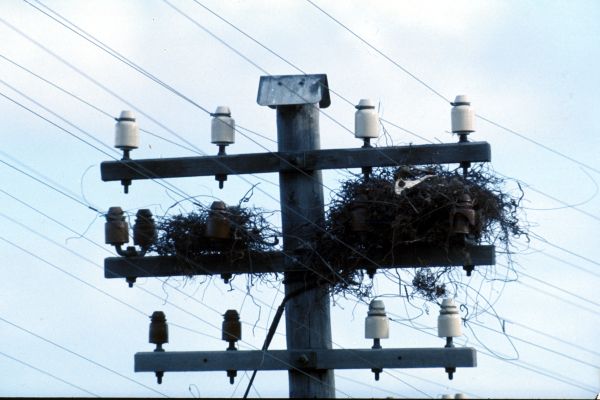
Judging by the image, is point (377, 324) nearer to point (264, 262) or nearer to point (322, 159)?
point (264, 262)

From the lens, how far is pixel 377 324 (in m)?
15.5

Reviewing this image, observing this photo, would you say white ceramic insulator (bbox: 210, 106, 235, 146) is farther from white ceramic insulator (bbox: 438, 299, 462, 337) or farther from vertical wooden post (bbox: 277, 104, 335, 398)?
white ceramic insulator (bbox: 438, 299, 462, 337)

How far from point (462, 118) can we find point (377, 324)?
1.60 meters

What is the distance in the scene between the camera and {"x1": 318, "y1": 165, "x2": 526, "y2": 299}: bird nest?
15.5m

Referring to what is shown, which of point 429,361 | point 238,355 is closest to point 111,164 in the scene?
point 238,355

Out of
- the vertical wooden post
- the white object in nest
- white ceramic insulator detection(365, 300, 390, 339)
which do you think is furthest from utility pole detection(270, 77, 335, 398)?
the white object in nest

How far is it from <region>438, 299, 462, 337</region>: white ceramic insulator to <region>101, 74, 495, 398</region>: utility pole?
0.14m

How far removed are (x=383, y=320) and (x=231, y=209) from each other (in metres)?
1.40

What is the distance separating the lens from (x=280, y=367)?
15.5 metres

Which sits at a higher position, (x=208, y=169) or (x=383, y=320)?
(x=208, y=169)

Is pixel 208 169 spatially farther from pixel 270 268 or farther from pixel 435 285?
pixel 435 285

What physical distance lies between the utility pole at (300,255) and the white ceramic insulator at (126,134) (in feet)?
0.39

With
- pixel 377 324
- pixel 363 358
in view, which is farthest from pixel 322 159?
pixel 363 358

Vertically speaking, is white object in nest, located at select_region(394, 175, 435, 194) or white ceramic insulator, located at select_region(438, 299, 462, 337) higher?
white object in nest, located at select_region(394, 175, 435, 194)
